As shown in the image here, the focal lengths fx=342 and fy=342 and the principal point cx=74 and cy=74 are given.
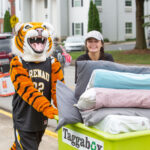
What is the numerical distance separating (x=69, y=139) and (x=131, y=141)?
68 centimetres

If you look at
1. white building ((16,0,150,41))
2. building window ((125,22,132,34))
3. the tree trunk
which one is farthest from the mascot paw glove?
building window ((125,22,132,34))

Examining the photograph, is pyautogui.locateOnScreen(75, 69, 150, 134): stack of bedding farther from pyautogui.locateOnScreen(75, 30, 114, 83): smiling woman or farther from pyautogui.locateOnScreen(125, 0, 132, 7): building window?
pyautogui.locateOnScreen(125, 0, 132, 7): building window

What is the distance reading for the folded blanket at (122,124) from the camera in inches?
95.3

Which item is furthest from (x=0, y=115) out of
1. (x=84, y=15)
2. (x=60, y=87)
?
(x=84, y=15)

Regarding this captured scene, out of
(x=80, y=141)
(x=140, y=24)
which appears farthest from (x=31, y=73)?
(x=140, y=24)

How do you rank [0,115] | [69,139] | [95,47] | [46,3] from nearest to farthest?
[69,139] → [95,47] → [0,115] → [46,3]

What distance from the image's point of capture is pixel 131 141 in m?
2.44

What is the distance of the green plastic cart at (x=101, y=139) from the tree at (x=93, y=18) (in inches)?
1424

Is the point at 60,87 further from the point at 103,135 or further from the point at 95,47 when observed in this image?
the point at 95,47

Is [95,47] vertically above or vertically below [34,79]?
above

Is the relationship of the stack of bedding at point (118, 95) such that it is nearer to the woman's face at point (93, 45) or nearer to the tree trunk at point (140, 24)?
the woman's face at point (93, 45)

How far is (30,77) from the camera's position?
3.52 meters

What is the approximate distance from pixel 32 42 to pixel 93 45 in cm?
98

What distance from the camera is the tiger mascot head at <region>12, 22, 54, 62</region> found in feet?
11.8
